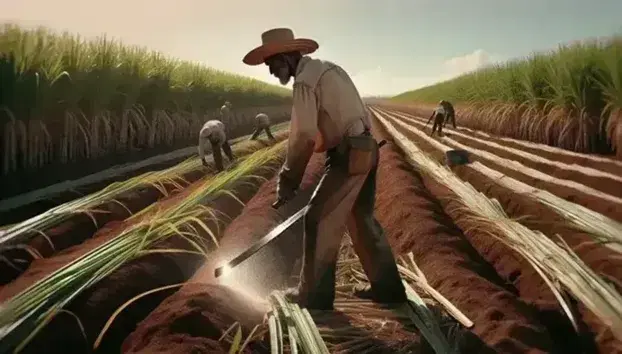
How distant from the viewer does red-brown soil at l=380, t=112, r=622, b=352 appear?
3.14 metres

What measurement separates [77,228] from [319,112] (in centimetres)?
286

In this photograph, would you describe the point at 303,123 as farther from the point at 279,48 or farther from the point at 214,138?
the point at 214,138

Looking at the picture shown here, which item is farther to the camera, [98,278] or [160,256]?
[160,256]

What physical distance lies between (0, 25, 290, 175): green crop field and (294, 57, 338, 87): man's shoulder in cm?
486

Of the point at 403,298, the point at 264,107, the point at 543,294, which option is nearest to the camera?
the point at 403,298

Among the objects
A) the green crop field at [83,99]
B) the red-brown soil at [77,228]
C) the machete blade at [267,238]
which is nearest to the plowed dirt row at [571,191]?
the machete blade at [267,238]

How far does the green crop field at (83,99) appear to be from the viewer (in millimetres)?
7203

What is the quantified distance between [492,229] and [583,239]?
2.56 ft

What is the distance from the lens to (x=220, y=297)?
327 centimetres

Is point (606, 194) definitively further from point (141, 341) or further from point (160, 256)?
point (141, 341)

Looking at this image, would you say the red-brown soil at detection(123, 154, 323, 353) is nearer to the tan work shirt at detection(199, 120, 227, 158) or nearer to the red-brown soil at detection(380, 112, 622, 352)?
the red-brown soil at detection(380, 112, 622, 352)

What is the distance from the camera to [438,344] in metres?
2.71

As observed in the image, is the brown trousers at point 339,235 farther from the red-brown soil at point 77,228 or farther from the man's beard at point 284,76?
the red-brown soil at point 77,228

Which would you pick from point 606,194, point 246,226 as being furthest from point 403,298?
point 606,194
